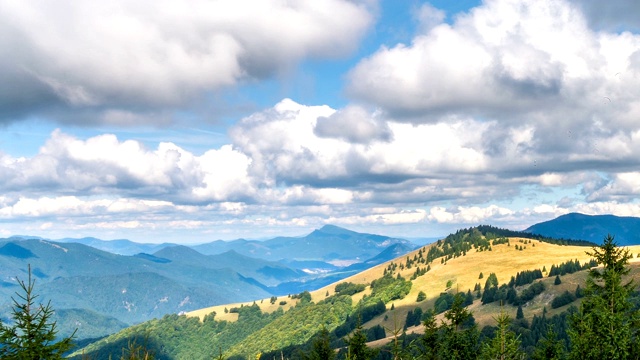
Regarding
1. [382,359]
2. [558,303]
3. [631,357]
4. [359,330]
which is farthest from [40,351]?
[558,303]

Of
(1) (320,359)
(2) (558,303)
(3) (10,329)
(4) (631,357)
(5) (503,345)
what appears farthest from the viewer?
(2) (558,303)

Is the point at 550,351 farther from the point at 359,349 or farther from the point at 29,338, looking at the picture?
the point at 29,338

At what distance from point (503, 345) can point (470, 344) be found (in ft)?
26.1

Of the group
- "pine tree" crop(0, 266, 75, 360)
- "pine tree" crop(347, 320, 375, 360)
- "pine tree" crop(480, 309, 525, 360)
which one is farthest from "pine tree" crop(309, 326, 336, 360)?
"pine tree" crop(0, 266, 75, 360)

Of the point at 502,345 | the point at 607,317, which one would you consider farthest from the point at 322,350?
the point at 607,317

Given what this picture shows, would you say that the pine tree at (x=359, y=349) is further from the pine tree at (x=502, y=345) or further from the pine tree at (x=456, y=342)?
the pine tree at (x=502, y=345)

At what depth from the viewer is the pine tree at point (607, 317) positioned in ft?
160

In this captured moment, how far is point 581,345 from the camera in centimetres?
5225

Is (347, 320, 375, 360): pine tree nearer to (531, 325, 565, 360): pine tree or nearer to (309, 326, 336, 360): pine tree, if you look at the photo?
(309, 326, 336, 360): pine tree

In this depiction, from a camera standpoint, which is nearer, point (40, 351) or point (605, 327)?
point (40, 351)

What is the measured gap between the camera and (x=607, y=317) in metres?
50.0

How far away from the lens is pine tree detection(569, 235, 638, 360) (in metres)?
48.9

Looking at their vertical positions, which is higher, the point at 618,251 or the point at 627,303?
the point at 618,251

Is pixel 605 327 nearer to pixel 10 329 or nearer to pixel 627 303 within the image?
pixel 627 303
